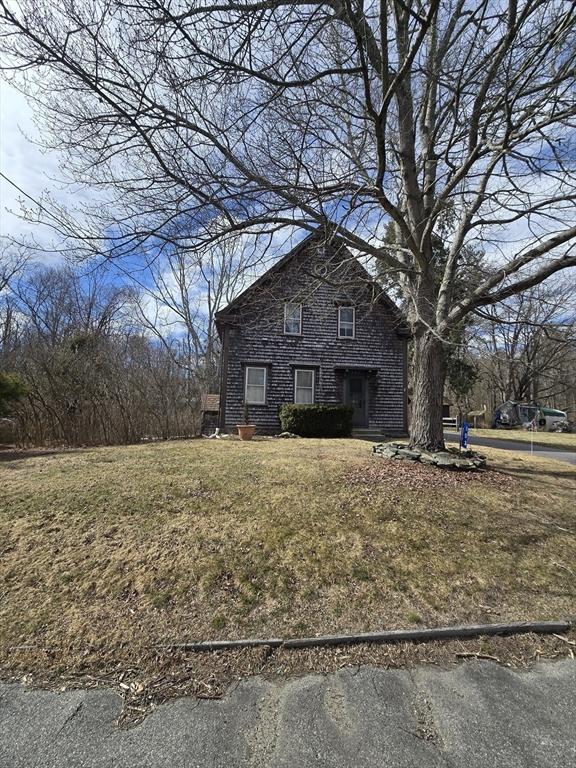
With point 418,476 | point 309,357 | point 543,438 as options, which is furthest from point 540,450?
point 418,476

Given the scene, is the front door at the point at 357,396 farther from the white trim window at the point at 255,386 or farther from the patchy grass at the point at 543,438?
the patchy grass at the point at 543,438

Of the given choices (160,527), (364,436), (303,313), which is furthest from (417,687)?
(303,313)

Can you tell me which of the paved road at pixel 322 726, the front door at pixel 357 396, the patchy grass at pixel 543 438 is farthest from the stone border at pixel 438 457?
→ the patchy grass at pixel 543 438

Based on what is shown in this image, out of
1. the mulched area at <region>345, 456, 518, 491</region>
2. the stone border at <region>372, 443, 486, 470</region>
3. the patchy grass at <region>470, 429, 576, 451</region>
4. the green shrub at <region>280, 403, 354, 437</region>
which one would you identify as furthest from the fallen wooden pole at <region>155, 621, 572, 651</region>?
the patchy grass at <region>470, 429, 576, 451</region>

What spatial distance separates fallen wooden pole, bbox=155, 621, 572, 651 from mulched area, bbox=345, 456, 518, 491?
2.71 metres

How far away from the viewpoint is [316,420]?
1384cm

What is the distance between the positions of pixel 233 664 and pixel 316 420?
1150 cm

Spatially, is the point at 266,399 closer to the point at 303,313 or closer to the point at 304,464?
the point at 303,313

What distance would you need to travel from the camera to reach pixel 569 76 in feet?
15.5

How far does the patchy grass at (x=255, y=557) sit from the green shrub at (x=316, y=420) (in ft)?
24.8

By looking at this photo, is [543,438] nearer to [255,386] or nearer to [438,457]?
[255,386]

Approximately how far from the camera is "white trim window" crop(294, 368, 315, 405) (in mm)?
15318

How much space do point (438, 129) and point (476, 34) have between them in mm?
2148

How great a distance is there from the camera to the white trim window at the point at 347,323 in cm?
1600
